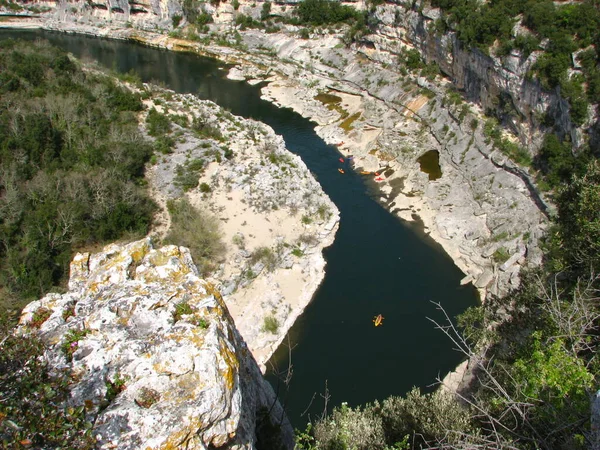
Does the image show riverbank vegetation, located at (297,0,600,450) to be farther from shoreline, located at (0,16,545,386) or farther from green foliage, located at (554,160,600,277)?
shoreline, located at (0,16,545,386)

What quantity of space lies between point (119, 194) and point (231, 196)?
27.2 ft

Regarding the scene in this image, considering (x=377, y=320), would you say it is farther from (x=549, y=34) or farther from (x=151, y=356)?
(x=549, y=34)

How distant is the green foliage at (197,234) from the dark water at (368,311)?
725 cm

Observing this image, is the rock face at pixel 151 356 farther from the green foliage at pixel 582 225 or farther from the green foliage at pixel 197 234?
the green foliage at pixel 197 234

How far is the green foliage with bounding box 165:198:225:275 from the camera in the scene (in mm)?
30375

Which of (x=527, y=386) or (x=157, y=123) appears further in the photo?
(x=157, y=123)

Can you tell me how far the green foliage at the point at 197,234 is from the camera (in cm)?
3038

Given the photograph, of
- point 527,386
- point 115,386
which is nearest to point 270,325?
point 527,386

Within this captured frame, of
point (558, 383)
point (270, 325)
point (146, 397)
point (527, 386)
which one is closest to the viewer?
point (146, 397)

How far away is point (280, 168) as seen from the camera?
39.6m

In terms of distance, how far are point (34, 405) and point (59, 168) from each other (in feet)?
103

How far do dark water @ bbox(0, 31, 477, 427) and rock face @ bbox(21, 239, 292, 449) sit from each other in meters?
15.6

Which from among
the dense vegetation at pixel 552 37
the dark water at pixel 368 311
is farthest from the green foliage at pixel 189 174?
the dense vegetation at pixel 552 37

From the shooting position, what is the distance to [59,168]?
3416 centimetres
